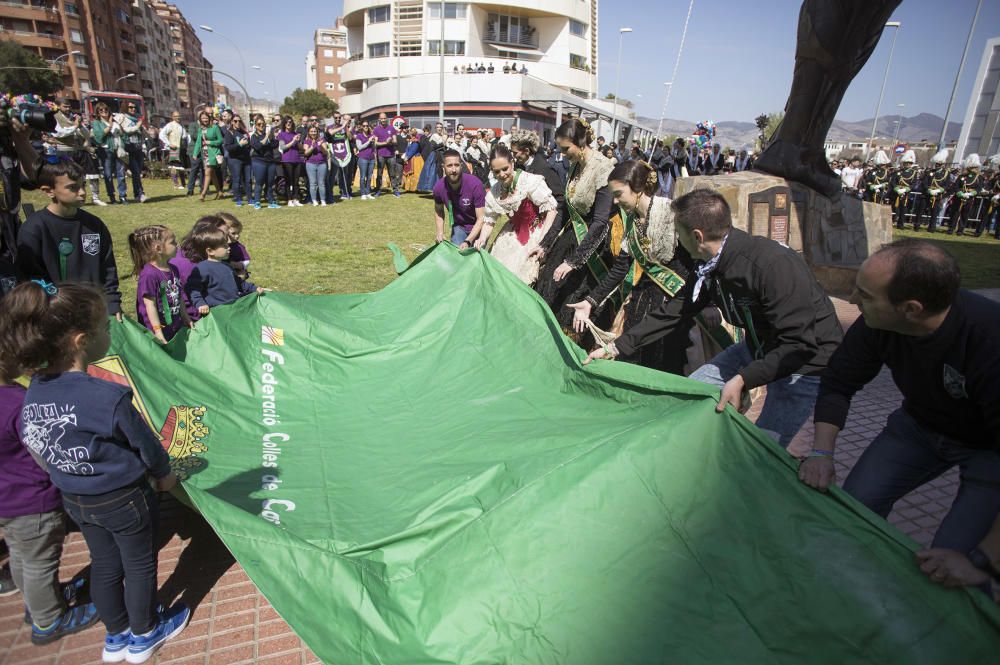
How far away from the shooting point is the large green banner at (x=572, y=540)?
1.79 meters

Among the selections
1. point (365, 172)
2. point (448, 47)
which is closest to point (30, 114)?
point (365, 172)

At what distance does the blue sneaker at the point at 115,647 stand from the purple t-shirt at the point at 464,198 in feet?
16.2

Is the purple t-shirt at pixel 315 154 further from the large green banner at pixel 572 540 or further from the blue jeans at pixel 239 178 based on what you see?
the large green banner at pixel 572 540

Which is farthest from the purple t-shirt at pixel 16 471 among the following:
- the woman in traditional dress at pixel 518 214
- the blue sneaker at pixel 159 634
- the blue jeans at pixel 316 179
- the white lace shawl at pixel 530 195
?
the blue jeans at pixel 316 179

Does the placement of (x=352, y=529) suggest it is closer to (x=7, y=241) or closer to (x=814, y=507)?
(x=814, y=507)

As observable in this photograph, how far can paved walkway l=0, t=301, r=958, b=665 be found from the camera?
2.42 meters

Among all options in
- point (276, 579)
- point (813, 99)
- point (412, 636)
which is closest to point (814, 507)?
point (412, 636)

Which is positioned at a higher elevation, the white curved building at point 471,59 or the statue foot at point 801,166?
the white curved building at point 471,59

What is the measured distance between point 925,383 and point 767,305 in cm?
73

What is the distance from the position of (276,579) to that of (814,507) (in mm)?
1969

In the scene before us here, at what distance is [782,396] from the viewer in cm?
304

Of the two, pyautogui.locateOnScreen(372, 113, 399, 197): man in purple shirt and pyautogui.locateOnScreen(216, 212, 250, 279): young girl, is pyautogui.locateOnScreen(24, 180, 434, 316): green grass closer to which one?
pyautogui.locateOnScreen(372, 113, 399, 197): man in purple shirt

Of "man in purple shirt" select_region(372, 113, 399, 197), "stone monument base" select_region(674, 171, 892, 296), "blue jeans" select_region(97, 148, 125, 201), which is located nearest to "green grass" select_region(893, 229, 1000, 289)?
"stone monument base" select_region(674, 171, 892, 296)

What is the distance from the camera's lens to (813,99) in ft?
27.6
